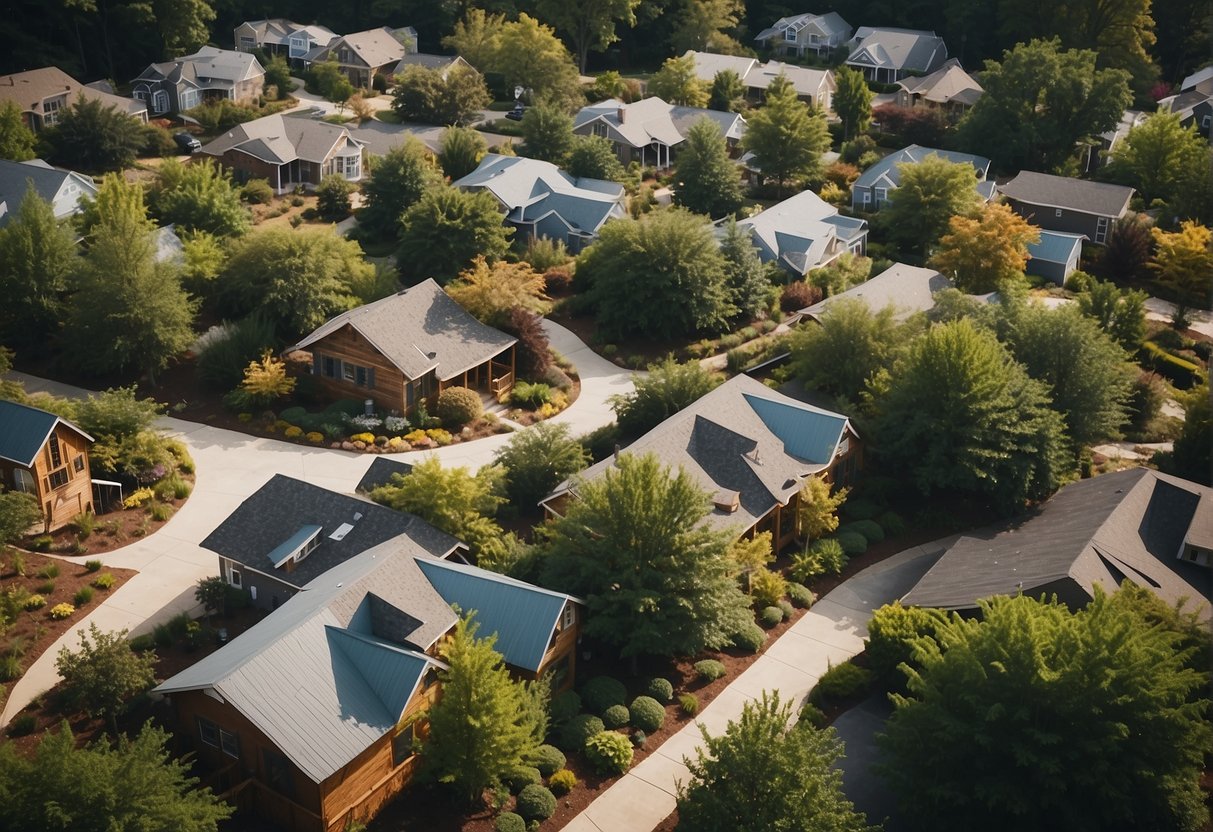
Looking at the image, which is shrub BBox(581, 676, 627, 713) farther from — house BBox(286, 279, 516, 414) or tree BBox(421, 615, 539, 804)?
house BBox(286, 279, 516, 414)

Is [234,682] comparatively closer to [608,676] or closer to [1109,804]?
[608,676]

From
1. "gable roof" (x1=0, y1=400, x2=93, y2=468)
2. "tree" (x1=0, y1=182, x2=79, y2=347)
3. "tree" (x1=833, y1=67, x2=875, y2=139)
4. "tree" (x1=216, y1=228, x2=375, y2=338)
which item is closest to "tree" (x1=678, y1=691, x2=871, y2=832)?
"gable roof" (x1=0, y1=400, x2=93, y2=468)

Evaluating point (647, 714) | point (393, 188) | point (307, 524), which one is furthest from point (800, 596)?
point (393, 188)

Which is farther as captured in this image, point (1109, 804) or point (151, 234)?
point (151, 234)

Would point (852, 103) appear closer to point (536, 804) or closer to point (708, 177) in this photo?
point (708, 177)

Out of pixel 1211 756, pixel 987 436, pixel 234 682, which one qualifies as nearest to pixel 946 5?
pixel 987 436
